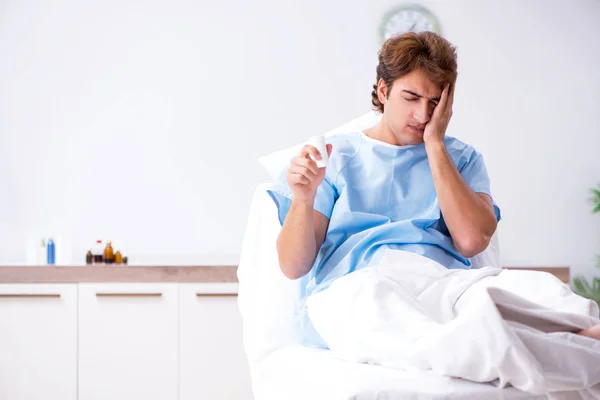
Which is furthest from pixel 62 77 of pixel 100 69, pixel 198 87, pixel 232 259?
pixel 232 259

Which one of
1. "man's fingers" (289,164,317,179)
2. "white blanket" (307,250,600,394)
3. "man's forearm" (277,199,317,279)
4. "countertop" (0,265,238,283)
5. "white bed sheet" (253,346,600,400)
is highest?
"man's fingers" (289,164,317,179)

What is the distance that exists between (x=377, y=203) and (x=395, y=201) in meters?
0.05

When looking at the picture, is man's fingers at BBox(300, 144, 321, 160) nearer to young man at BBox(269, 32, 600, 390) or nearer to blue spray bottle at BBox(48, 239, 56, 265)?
young man at BBox(269, 32, 600, 390)

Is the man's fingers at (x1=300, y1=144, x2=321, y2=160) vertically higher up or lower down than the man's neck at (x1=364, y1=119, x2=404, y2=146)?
lower down

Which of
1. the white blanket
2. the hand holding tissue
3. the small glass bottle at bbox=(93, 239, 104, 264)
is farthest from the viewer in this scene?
the small glass bottle at bbox=(93, 239, 104, 264)

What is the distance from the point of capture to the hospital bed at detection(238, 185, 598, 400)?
4.03ft

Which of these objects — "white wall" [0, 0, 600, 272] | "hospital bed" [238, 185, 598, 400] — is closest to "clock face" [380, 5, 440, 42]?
"white wall" [0, 0, 600, 272]

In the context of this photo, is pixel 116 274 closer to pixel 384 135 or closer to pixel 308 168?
pixel 384 135

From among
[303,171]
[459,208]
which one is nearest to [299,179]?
[303,171]

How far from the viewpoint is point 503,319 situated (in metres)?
1.24

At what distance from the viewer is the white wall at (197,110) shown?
379 cm

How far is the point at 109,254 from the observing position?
11.5ft

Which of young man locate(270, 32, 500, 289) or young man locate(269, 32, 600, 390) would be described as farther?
young man locate(270, 32, 500, 289)

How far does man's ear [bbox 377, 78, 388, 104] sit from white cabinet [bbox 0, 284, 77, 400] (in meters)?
1.78
